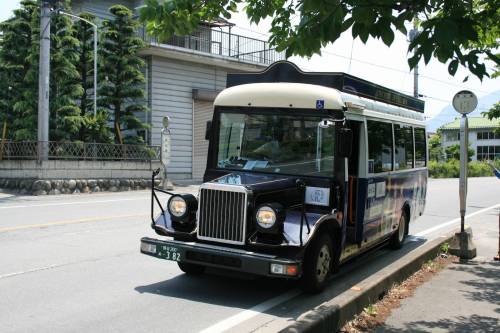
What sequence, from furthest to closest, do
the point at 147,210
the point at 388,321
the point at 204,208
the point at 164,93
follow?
the point at 164,93 → the point at 147,210 → the point at 204,208 → the point at 388,321

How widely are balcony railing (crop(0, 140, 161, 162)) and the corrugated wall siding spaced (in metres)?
4.70

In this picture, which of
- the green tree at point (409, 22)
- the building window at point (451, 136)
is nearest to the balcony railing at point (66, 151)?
the green tree at point (409, 22)

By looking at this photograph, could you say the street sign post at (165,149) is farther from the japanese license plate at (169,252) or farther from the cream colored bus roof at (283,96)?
the japanese license plate at (169,252)

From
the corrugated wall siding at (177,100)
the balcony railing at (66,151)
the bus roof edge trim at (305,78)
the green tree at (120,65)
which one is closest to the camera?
the bus roof edge trim at (305,78)

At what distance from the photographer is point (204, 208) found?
254 inches

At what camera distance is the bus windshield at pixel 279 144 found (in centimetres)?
706

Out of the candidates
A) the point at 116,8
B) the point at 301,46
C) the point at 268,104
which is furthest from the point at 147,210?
the point at 116,8

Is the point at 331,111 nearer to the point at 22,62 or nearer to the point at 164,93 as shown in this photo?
the point at 22,62

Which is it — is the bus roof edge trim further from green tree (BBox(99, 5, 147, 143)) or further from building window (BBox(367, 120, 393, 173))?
green tree (BBox(99, 5, 147, 143))

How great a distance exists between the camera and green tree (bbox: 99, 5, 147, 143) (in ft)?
77.8

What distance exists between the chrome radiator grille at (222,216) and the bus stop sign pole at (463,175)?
5158 mm

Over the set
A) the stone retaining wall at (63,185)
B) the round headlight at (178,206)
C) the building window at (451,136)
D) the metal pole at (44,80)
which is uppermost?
the building window at (451,136)

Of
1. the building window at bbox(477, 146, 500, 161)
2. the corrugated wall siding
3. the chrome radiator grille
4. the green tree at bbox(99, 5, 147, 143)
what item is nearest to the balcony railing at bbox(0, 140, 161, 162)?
the green tree at bbox(99, 5, 147, 143)

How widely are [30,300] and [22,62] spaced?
18.7 meters
